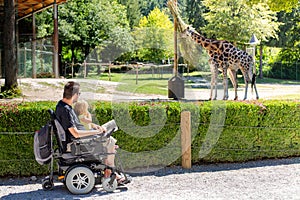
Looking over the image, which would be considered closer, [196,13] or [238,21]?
[238,21]

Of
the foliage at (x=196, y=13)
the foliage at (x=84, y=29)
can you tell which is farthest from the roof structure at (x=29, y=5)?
the foliage at (x=196, y=13)

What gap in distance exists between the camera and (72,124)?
582cm

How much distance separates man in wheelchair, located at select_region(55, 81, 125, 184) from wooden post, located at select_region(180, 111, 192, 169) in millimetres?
1572

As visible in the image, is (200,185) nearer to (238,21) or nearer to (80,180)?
(80,180)

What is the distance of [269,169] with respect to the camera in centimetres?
730

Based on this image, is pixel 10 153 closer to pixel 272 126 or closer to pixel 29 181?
pixel 29 181

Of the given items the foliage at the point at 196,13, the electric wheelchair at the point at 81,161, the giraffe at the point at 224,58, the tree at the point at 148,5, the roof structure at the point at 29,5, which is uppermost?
the tree at the point at 148,5

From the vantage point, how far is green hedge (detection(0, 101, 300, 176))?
6.70 m

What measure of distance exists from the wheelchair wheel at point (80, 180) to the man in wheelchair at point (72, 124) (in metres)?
0.24

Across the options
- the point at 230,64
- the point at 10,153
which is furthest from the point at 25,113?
the point at 230,64

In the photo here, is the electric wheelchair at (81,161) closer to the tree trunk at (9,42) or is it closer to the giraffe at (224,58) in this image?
the giraffe at (224,58)

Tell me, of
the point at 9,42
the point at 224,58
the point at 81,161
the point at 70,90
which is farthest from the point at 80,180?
the point at 9,42

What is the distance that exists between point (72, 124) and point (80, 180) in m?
0.76

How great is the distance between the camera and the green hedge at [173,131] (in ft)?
22.0
